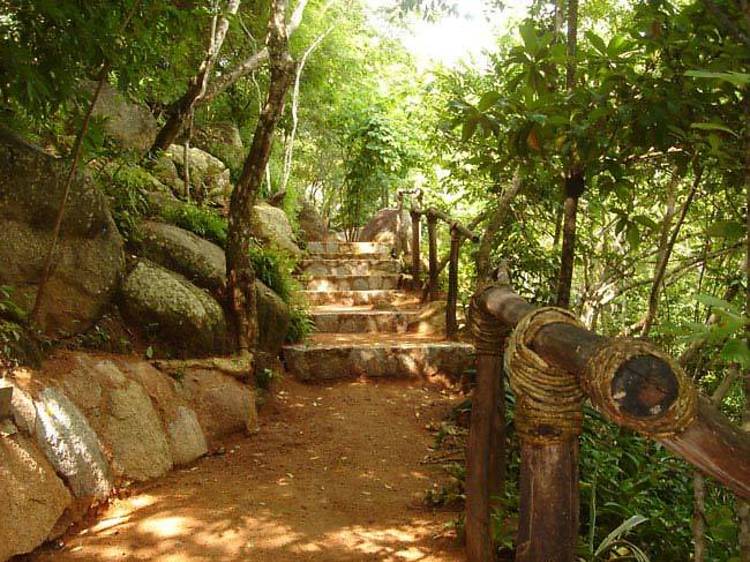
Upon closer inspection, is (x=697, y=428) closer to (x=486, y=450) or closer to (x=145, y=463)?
(x=486, y=450)

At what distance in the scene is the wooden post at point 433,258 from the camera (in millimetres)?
6734

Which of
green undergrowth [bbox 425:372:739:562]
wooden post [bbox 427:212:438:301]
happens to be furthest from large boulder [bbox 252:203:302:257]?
green undergrowth [bbox 425:372:739:562]

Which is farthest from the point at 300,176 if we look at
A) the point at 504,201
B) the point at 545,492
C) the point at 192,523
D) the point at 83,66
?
the point at 545,492

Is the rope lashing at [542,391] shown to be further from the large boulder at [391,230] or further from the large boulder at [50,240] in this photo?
the large boulder at [391,230]

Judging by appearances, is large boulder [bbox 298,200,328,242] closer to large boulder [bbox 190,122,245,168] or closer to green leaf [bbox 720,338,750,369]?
large boulder [bbox 190,122,245,168]

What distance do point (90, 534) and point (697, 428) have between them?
2539 mm

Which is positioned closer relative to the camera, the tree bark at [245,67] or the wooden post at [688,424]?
the wooden post at [688,424]

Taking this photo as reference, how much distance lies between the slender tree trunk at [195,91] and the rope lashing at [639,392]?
594 cm

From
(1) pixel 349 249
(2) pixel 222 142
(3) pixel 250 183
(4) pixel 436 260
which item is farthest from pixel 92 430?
(2) pixel 222 142

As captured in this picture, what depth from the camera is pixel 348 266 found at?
28.1 feet

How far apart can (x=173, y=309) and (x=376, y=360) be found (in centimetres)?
209

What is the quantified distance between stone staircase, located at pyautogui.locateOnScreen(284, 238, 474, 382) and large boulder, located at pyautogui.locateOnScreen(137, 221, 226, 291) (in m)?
1.09

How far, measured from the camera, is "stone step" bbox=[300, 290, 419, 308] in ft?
24.7

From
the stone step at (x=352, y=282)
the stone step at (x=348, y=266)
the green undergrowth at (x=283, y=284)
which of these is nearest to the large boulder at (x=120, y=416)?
the green undergrowth at (x=283, y=284)
